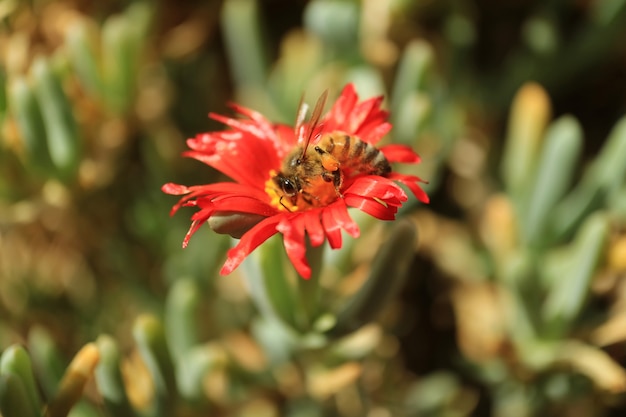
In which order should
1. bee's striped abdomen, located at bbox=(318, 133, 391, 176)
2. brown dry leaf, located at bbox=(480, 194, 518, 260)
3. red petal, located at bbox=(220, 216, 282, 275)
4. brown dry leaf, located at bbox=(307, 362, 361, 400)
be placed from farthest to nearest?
brown dry leaf, located at bbox=(480, 194, 518, 260) < brown dry leaf, located at bbox=(307, 362, 361, 400) < bee's striped abdomen, located at bbox=(318, 133, 391, 176) < red petal, located at bbox=(220, 216, 282, 275)

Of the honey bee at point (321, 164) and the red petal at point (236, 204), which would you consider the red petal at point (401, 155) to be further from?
the red petal at point (236, 204)

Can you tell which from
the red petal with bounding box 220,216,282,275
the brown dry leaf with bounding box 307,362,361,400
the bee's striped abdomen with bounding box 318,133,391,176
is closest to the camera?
the red petal with bounding box 220,216,282,275

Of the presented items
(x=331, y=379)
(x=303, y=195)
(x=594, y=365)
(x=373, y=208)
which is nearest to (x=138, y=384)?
(x=331, y=379)

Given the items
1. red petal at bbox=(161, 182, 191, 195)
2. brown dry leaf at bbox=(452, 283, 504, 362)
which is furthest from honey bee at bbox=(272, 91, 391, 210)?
brown dry leaf at bbox=(452, 283, 504, 362)

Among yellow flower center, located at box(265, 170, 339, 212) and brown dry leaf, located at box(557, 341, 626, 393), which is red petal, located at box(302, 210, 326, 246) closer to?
yellow flower center, located at box(265, 170, 339, 212)

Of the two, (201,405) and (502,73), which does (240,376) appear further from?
(502,73)

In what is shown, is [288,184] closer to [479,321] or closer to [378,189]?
[378,189]
